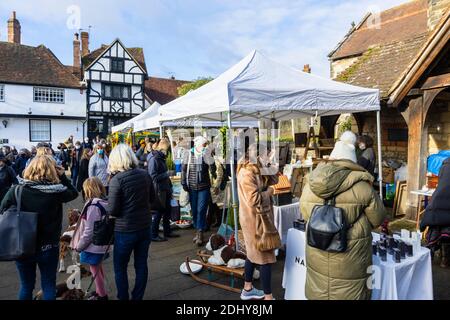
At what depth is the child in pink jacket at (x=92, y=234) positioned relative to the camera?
131 inches

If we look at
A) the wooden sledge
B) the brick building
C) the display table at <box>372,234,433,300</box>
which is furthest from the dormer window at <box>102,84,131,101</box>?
the display table at <box>372,234,433,300</box>

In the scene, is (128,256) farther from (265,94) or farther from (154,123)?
(154,123)

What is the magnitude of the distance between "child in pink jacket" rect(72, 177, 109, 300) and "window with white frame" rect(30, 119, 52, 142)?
2409cm

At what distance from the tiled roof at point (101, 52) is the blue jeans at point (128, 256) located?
1042 inches

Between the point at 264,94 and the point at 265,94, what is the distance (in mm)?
19

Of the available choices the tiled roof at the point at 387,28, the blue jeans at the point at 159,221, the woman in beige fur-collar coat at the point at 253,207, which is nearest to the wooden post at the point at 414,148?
the woman in beige fur-collar coat at the point at 253,207

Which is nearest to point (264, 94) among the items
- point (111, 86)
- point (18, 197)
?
point (18, 197)

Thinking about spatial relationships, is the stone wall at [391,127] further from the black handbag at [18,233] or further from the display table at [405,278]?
the black handbag at [18,233]

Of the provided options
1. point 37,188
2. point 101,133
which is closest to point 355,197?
point 37,188

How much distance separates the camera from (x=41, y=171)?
2.93 m

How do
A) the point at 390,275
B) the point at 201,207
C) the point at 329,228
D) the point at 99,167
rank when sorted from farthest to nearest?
the point at 99,167 → the point at 201,207 → the point at 390,275 → the point at 329,228

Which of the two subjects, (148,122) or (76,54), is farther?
(76,54)

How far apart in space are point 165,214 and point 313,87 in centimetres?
326
